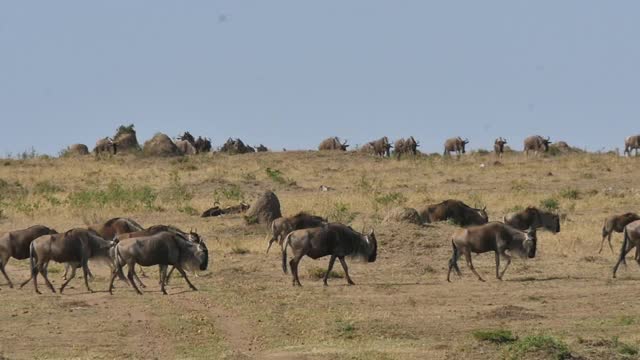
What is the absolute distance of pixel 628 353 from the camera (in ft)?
49.9

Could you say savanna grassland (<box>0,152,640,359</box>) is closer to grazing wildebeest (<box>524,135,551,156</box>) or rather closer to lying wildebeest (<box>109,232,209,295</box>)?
lying wildebeest (<box>109,232,209,295</box>)

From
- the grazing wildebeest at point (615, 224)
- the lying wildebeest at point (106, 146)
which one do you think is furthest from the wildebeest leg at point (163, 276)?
the lying wildebeest at point (106, 146)

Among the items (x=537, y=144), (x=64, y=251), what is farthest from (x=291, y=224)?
(x=537, y=144)

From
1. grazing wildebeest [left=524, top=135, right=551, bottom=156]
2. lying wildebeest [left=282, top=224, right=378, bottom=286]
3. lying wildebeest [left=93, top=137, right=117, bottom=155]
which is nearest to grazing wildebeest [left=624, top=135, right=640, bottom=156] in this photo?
grazing wildebeest [left=524, top=135, right=551, bottom=156]

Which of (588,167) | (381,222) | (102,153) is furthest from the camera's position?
(102,153)

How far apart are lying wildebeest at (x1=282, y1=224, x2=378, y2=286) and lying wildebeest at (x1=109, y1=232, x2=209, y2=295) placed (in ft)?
5.43

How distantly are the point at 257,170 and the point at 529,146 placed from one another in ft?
54.6

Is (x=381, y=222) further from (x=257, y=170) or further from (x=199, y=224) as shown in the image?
(x=257, y=170)

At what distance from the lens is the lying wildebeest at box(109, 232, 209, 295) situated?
21.4 meters

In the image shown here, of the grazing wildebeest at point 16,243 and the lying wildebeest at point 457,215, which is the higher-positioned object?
the lying wildebeest at point 457,215

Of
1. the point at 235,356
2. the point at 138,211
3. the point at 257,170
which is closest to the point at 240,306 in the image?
the point at 235,356

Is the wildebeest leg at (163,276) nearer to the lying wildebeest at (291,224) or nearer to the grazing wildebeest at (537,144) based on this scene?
the lying wildebeest at (291,224)

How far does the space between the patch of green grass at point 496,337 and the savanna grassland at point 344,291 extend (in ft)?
0.06

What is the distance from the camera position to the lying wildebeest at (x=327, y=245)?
74.3 ft
